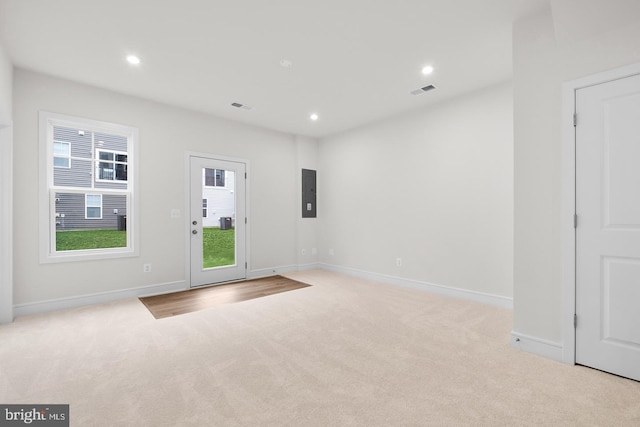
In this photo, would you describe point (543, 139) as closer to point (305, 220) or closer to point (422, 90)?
point (422, 90)

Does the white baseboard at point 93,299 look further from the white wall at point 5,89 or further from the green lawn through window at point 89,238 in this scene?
the green lawn through window at point 89,238

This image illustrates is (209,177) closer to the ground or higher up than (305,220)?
higher up

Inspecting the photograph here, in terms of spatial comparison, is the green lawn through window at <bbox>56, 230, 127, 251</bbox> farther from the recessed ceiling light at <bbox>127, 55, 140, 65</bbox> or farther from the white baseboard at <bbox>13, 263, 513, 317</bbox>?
the recessed ceiling light at <bbox>127, 55, 140, 65</bbox>

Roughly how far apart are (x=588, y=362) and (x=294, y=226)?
4.74 meters

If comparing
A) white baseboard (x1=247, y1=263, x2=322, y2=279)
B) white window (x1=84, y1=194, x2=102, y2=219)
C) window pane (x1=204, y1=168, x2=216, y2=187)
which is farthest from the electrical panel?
white window (x1=84, y1=194, x2=102, y2=219)

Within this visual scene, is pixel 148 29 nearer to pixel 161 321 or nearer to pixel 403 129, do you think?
pixel 161 321

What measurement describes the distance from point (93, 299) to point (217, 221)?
198 centimetres

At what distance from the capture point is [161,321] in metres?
3.27

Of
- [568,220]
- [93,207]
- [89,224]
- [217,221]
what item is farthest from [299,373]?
[89,224]

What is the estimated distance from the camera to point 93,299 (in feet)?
12.7

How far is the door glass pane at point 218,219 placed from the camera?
4945mm

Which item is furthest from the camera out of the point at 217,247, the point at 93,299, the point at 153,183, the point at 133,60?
the point at 217,247

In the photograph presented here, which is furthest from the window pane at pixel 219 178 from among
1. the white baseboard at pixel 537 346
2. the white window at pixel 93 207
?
the white baseboard at pixel 537 346

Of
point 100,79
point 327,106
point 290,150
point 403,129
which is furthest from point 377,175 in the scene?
point 100,79
